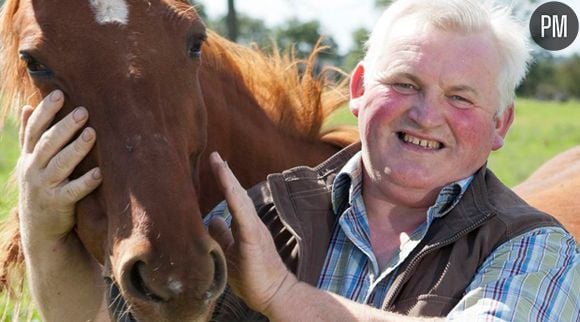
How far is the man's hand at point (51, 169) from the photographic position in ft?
8.04

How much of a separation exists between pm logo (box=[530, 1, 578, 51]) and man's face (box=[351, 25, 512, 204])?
814 cm

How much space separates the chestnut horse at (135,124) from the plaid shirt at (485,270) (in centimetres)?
52

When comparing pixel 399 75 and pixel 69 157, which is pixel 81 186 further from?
pixel 399 75

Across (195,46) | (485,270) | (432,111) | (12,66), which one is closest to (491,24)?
(432,111)

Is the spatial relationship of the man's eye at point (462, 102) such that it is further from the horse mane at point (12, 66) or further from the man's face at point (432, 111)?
the horse mane at point (12, 66)

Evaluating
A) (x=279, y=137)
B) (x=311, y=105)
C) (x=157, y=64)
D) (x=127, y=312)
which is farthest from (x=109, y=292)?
(x=311, y=105)

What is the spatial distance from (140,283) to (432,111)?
108cm

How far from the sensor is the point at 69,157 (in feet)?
8.05

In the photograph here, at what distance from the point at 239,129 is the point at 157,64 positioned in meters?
0.98

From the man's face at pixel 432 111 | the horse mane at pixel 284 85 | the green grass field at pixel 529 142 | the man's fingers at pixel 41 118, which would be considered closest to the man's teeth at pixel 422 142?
the man's face at pixel 432 111

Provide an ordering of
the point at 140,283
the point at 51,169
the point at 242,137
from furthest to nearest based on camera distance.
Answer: the point at 242,137
the point at 51,169
the point at 140,283

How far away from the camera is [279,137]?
12.0 ft

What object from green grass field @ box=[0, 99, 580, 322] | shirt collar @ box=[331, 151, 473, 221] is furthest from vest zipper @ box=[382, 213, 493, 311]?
green grass field @ box=[0, 99, 580, 322]

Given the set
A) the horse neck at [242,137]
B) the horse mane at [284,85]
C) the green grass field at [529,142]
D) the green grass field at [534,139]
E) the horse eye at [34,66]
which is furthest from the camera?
the green grass field at [534,139]
